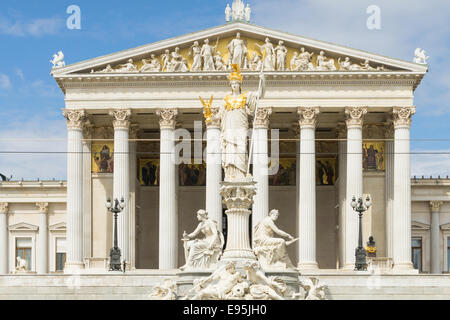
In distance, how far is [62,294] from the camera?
4572cm

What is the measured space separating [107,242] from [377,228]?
18.2m

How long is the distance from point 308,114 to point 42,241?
2576cm

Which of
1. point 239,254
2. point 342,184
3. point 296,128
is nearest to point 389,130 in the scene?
point 342,184

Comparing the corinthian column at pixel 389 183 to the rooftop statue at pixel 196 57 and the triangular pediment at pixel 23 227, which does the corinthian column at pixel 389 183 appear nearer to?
the rooftop statue at pixel 196 57

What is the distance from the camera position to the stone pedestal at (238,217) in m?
31.4

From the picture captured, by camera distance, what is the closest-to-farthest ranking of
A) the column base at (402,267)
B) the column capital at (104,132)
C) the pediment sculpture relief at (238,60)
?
the column base at (402,267) < the pediment sculpture relief at (238,60) < the column capital at (104,132)

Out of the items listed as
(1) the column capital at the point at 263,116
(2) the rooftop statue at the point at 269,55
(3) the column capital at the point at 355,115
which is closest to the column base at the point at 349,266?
(3) the column capital at the point at 355,115

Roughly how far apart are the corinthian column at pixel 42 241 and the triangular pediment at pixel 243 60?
703 inches

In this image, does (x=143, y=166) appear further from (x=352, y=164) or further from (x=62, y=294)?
(x=62, y=294)

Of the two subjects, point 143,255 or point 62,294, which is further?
point 143,255

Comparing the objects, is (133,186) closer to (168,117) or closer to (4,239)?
(168,117)

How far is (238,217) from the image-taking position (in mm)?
31703

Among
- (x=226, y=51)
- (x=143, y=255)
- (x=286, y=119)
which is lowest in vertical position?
(x=143, y=255)
